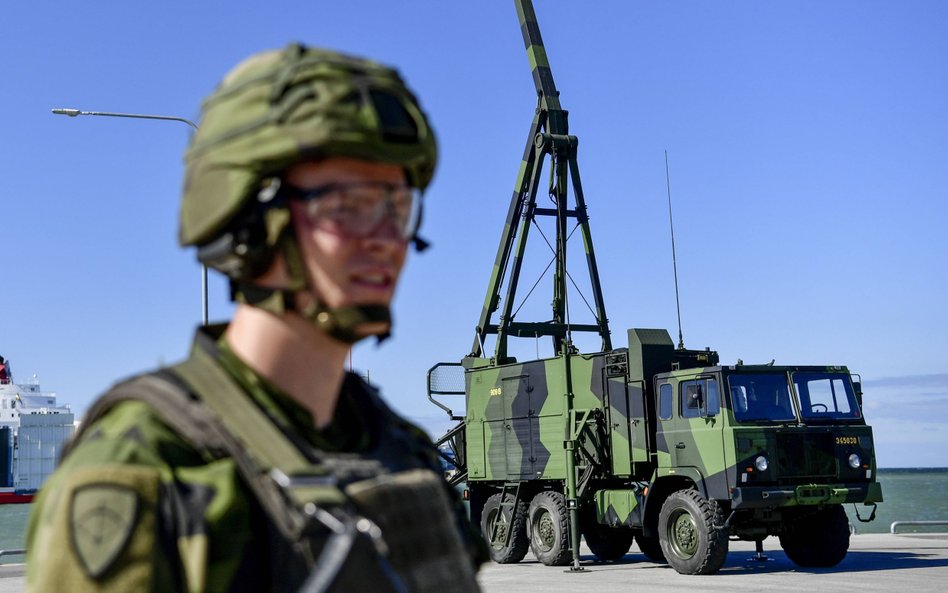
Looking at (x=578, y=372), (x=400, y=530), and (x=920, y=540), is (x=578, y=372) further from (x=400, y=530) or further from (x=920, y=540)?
(x=400, y=530)

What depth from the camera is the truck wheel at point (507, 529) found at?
19.1 m

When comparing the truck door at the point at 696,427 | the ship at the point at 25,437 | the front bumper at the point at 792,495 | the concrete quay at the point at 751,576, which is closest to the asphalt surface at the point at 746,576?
the concrete quay at the point at 751,576

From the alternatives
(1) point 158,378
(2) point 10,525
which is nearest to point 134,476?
(1) point 158,378

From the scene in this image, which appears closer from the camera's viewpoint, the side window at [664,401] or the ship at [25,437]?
the side window at [664,401]

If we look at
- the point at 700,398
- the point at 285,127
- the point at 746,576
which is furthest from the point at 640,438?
the point at 285,127

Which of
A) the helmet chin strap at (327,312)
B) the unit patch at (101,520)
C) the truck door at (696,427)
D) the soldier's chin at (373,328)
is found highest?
the helmet chin strap at (327,312)

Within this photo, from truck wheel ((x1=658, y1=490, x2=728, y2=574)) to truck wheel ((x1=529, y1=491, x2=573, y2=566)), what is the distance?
1.93m

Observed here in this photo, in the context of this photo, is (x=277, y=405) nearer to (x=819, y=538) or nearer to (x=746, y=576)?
(x=746, y=576)

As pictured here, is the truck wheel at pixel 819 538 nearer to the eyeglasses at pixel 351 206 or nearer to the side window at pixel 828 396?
the side window at pixel 828 396

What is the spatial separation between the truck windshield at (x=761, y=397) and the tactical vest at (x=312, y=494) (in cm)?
1403

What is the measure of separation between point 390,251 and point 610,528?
17555 millimetres

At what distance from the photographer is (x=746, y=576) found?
Result: 49.8ft

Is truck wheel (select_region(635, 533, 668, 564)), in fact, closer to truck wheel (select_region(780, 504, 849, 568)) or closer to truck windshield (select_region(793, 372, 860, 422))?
truck wheel (select_region(780, 504, 849, 568))

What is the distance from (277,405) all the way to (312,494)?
244 mm
